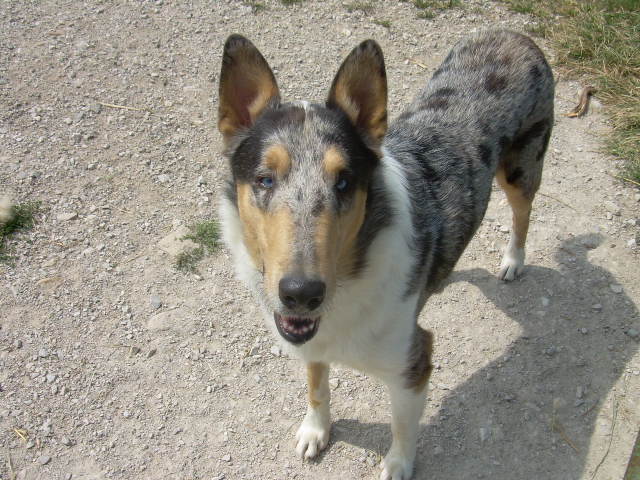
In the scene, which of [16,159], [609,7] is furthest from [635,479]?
[609,7]

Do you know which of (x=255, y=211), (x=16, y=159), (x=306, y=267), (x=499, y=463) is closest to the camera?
(x=306, y=267)

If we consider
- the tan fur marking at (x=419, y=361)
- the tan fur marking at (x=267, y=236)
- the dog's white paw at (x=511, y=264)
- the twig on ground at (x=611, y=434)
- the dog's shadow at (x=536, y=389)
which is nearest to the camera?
the tan fur marking at (x=267, y=236)

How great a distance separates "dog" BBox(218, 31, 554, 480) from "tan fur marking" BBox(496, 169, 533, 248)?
0.39m

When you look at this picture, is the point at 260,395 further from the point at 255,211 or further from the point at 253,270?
the point at 255,211

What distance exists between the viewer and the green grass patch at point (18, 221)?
5309 mm

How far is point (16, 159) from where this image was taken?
5.92 m

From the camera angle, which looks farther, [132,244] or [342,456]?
[132,244]

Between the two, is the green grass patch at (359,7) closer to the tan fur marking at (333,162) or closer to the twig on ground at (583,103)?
the twig on ground at (583,103)

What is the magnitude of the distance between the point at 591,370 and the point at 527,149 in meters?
1.81

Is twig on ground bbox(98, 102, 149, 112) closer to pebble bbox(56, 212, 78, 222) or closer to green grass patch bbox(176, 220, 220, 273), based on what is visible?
pebble bbox(56, 212, 78, 222)

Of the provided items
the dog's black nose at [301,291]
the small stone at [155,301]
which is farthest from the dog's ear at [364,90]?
the small stone at [155,301]

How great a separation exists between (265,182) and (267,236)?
11.4 inches

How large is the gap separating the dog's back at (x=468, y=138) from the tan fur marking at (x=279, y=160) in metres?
0.97

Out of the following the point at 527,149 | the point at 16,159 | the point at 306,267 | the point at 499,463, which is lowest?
the point at 499,463
